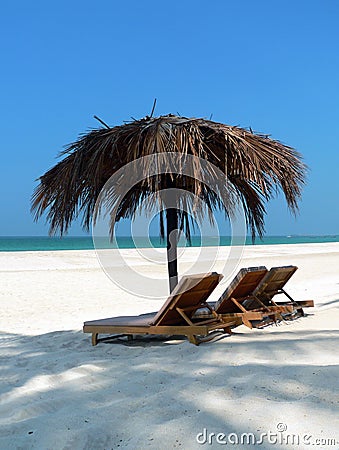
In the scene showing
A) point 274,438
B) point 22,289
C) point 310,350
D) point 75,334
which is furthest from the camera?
point 22,289

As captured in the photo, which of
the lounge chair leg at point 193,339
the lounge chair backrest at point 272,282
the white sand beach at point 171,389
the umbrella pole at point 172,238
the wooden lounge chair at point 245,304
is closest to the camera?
the white sand beach at point 171,389

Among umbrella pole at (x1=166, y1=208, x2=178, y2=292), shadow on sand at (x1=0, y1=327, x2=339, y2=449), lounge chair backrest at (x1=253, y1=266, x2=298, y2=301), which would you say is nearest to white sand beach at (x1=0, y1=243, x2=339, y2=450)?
shadow on sand at (x1=0, y1=327, x2=339, y2=449)

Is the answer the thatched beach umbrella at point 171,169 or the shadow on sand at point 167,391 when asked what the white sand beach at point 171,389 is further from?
the thatched beach umbrella at point 171,169

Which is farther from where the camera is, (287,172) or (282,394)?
(287,172)

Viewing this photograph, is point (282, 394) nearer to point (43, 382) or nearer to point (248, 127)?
point (43, 382)

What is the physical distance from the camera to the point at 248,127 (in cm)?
611

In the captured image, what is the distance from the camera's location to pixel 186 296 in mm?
5078

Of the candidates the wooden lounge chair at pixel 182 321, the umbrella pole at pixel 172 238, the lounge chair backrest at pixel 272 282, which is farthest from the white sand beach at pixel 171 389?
the umbrella pole at pixel 172 238

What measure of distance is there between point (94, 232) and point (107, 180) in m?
0.65

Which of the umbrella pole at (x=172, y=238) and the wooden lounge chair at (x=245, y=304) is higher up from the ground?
the umbrella pole at (x=172, y=238)

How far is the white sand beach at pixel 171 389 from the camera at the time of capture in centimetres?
269

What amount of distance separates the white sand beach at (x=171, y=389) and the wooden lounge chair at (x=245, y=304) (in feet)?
0.56

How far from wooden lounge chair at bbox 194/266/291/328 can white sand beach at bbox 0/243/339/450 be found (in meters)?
0.17

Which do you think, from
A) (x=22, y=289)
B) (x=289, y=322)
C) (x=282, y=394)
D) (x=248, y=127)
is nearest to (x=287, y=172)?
(x=248, y=127)
